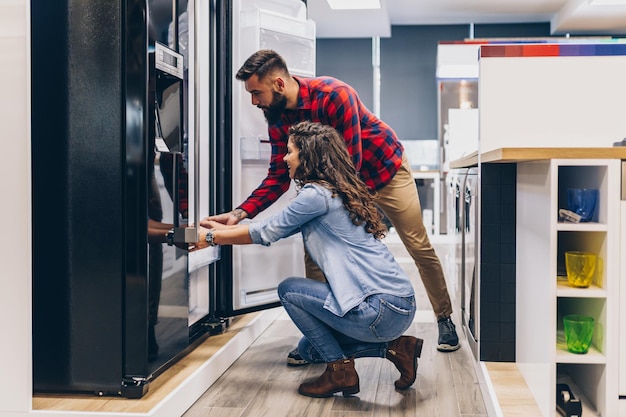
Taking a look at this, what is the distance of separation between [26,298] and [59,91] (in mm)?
577

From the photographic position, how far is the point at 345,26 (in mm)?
8281

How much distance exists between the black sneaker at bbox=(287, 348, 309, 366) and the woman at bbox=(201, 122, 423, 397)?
0.30m

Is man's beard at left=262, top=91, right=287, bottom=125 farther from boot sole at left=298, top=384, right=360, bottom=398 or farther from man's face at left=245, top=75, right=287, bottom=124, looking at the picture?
boot sole at left=298, top=384, right=360, bottom=398

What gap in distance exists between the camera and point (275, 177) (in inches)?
97.1

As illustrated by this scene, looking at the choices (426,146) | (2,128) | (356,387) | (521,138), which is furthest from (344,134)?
(426,146)

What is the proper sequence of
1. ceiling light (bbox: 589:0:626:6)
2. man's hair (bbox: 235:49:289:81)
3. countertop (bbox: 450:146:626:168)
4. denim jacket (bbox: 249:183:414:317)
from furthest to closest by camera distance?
ceiling light (bbox: 589:0:626:6), man's hair (bbox: 235:49:289:81), denim jacket (bbox: 249:183:414:317), countertop (bbox: 450:146:626:168)

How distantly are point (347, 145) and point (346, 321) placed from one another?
0.63 meters

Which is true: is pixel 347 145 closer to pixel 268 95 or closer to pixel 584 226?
pixel 268 95

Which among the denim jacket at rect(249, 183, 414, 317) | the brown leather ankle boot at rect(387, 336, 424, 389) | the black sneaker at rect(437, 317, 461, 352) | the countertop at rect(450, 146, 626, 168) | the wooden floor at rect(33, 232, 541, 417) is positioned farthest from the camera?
the black sneaker at rect(437, 317, 461, 352)

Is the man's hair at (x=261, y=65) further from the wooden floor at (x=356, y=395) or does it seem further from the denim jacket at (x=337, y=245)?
the wooden floor at (x=356, y=395)

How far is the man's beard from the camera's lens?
2.30 metres

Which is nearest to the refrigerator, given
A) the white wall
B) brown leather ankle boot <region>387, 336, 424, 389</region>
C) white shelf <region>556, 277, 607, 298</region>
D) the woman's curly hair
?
the white wall

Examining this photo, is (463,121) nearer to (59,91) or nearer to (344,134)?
(344,134)

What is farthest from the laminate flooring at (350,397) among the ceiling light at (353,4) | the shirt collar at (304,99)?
the ceiling light at (353,4)
